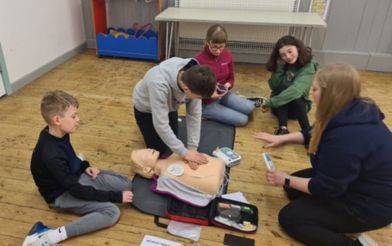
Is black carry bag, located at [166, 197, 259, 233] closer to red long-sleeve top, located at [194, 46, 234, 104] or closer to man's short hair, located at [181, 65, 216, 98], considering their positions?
man's short hair, located at [181, 65, 216, 98]

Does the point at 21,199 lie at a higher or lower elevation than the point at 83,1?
lower

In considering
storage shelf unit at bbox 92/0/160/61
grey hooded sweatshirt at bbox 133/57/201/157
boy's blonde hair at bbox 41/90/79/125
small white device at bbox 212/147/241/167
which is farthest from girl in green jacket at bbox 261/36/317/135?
storage shelf unit at bbox 92/0/160/61

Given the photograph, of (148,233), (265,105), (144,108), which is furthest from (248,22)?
(148,233)

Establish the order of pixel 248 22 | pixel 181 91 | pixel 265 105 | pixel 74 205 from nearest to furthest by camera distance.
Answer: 1. pixel 74 205
2. pixel 181 91
3. pixel 265 105
4. pixel 248 22

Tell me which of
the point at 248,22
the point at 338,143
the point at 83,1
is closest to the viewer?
the point at 338,143

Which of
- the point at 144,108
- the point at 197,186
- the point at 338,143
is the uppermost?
the point at 338,143

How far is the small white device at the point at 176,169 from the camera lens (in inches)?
58.6

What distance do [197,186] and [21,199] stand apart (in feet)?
2.81

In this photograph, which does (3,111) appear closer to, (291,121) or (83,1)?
(83,1)

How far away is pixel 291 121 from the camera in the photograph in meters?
2.36

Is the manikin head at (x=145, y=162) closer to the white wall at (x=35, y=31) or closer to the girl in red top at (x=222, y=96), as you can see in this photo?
the girl in red top at (x=222, y=96)

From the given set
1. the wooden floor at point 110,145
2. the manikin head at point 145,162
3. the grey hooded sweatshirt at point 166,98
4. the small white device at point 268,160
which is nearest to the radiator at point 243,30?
the wooden floor at point 110,145

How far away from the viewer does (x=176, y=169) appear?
1.51 m

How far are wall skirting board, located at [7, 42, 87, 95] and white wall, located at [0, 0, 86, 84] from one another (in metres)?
0.02
